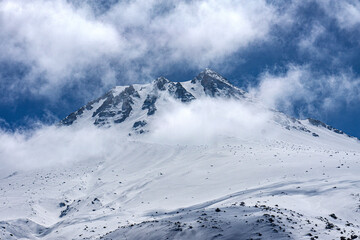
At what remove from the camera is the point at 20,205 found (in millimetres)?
69312

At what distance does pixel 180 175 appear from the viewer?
242ft

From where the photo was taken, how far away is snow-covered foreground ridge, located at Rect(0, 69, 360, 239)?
1219 inches

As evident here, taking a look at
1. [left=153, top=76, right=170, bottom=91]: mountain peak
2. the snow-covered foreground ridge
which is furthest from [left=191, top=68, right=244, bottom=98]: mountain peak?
[left=153, top=76, right=170, bottom=91]: mountain peak

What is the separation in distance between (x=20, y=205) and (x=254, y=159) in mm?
46569

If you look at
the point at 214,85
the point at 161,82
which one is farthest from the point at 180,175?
the point at 161,82

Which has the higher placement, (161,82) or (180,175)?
(161,82)

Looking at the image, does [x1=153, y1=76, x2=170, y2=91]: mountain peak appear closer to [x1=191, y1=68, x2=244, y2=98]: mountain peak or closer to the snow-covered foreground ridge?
the snow-covered foreground ridge

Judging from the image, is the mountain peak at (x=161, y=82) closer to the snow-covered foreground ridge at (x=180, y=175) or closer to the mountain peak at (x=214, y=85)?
the snow-covered foreground ridge at (x=180, y=175)

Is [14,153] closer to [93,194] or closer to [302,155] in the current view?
[93,194]

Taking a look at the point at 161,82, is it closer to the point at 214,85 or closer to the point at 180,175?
the point at 214,85

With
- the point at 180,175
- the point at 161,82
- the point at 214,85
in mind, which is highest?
the point at 161,82

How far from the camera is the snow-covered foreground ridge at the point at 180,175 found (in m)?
31.0

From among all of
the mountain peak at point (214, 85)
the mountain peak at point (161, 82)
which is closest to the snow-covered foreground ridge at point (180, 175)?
the mountain peak at point (214, 85)

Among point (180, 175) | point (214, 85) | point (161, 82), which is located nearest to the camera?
point (180, 175)
